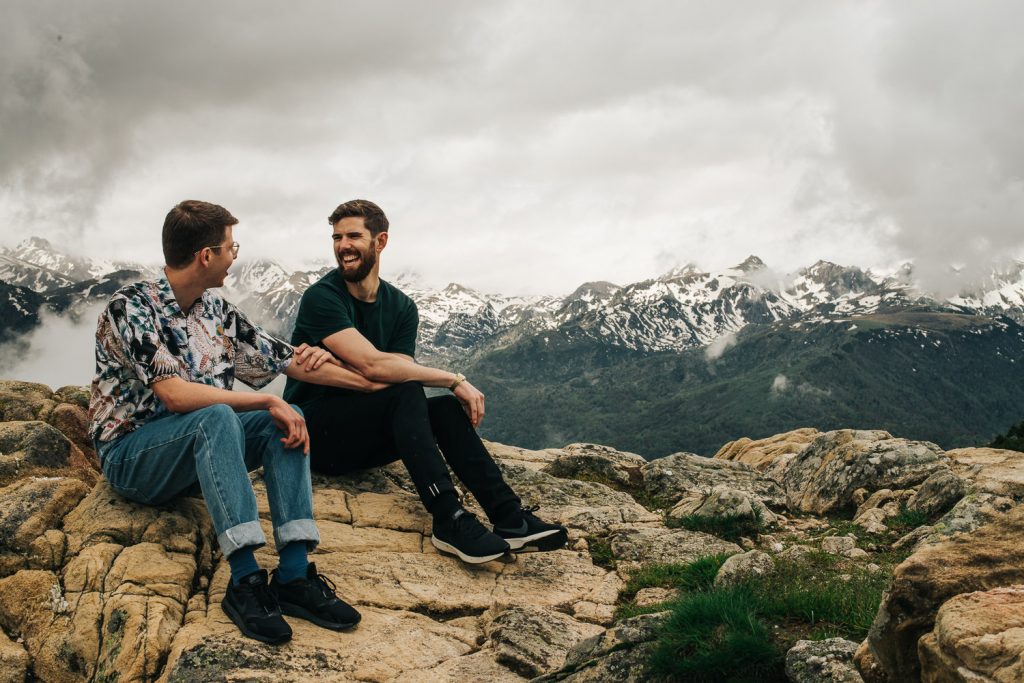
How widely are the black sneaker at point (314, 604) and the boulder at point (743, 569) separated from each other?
4428mm

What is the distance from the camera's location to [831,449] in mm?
18000

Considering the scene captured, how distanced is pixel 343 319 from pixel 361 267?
0.84 m

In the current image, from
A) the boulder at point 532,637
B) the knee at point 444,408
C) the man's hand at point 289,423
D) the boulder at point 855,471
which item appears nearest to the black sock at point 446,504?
the knee at point 444,408

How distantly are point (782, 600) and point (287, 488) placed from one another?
5.67m

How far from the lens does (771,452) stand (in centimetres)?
2605

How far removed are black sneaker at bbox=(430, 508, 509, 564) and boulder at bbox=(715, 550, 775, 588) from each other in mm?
2932

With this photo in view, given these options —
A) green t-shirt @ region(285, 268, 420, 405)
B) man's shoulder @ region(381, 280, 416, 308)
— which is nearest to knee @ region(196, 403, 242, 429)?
green t-shirt @ region(285, 268, 420, 405)

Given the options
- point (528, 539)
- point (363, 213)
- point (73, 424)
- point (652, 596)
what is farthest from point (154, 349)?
point (73, 424)

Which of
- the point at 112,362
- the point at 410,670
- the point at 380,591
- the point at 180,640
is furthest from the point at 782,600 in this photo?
the point at 112,362

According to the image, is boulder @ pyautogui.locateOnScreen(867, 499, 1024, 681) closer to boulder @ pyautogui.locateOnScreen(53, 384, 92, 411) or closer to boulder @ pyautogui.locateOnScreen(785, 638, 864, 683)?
boulder @ pyautogui.locateOnScreen(785, 638, 864, 683)

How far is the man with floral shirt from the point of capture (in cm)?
766

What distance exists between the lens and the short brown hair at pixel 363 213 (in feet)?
34.9

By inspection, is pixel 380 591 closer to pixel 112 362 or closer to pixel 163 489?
pixel 163 489

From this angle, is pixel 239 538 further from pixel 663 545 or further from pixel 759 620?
pixel 663 545
